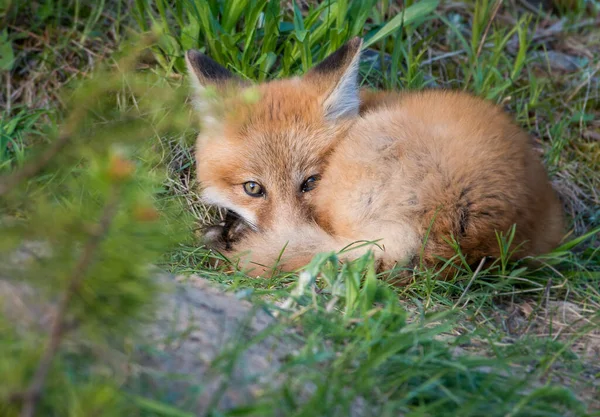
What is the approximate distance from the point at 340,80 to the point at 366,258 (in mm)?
1321

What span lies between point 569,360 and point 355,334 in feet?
2.67

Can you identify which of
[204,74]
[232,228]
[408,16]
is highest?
[408,16]

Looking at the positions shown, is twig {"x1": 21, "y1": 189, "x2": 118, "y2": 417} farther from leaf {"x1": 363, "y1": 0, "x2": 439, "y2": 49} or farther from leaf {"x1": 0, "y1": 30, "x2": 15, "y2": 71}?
leaf {"x1": 0, "y1": 30, "x2": 15, "y2": 71}

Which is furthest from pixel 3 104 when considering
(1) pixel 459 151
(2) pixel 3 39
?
(1) pixel 459 151

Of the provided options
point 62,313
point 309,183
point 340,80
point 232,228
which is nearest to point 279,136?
point 309,183

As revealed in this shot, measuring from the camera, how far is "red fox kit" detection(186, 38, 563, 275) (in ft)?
8.46

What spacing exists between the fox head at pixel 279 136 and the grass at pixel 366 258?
365 mm

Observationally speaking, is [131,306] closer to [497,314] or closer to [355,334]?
[355,334]

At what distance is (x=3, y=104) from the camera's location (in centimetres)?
394

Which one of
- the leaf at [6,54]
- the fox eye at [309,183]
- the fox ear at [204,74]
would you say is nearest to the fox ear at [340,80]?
the fox eye at [309,183]

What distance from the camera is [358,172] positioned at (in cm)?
280

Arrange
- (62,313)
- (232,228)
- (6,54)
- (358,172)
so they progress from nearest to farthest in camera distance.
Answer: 1. (62,313)
2. (358,172)
3. (232,228)
4. (6,54)

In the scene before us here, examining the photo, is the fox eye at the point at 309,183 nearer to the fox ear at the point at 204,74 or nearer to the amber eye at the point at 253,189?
the amber eye at the point at 253,189

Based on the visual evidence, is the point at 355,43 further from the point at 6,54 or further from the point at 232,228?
the point at 6,54
